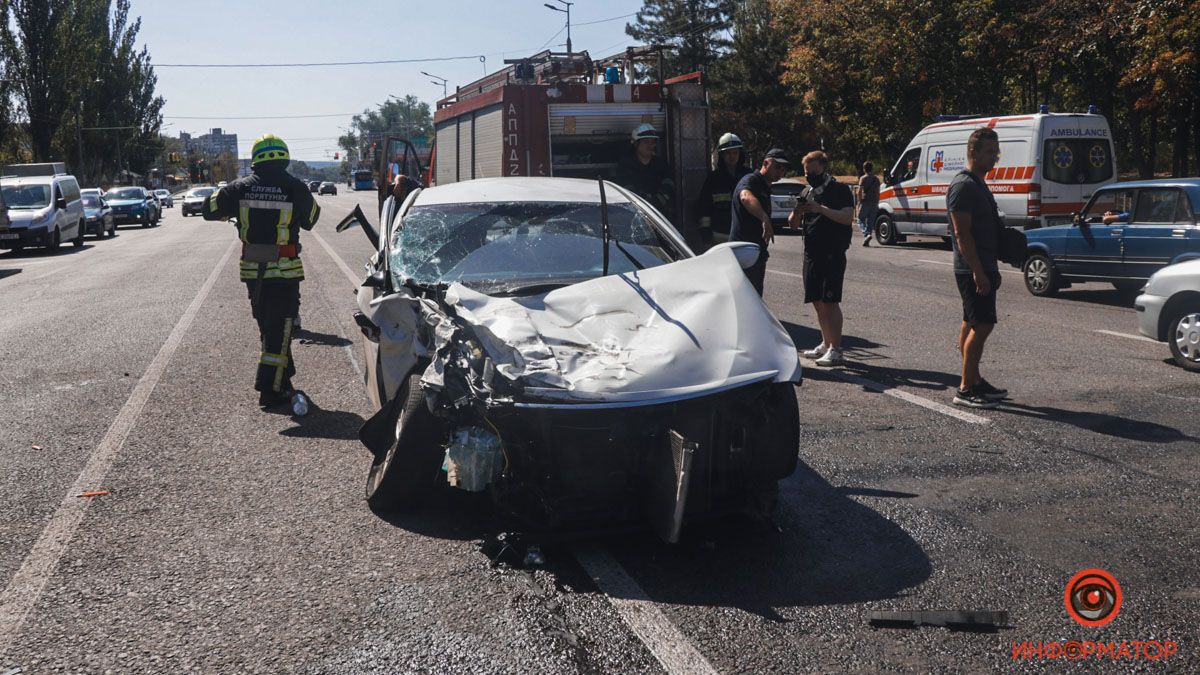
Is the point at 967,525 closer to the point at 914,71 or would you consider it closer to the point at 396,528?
the point at 396,528

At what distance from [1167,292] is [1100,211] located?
5.21 meters

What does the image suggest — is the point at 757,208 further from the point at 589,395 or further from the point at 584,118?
the point at 584,118

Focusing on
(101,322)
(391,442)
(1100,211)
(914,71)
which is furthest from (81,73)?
(391,442)

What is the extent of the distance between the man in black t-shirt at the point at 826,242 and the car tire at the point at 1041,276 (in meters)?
5.66

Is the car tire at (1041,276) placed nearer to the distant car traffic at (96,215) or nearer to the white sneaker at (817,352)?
the white sneaker at (817,352)

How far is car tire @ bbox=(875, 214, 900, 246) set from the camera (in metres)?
22.0

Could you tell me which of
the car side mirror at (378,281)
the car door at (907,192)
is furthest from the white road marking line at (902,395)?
the car door at (907,192)

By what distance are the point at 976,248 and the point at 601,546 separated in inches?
145

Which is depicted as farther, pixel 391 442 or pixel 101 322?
pixel 101 322

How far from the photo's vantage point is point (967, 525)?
15.5 ft

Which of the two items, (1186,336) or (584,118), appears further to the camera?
(584,118)

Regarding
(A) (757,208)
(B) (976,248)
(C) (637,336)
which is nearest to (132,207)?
(A) (757,208)

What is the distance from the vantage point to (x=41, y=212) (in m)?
26.0

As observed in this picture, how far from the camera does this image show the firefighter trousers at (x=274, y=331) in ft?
23.7
